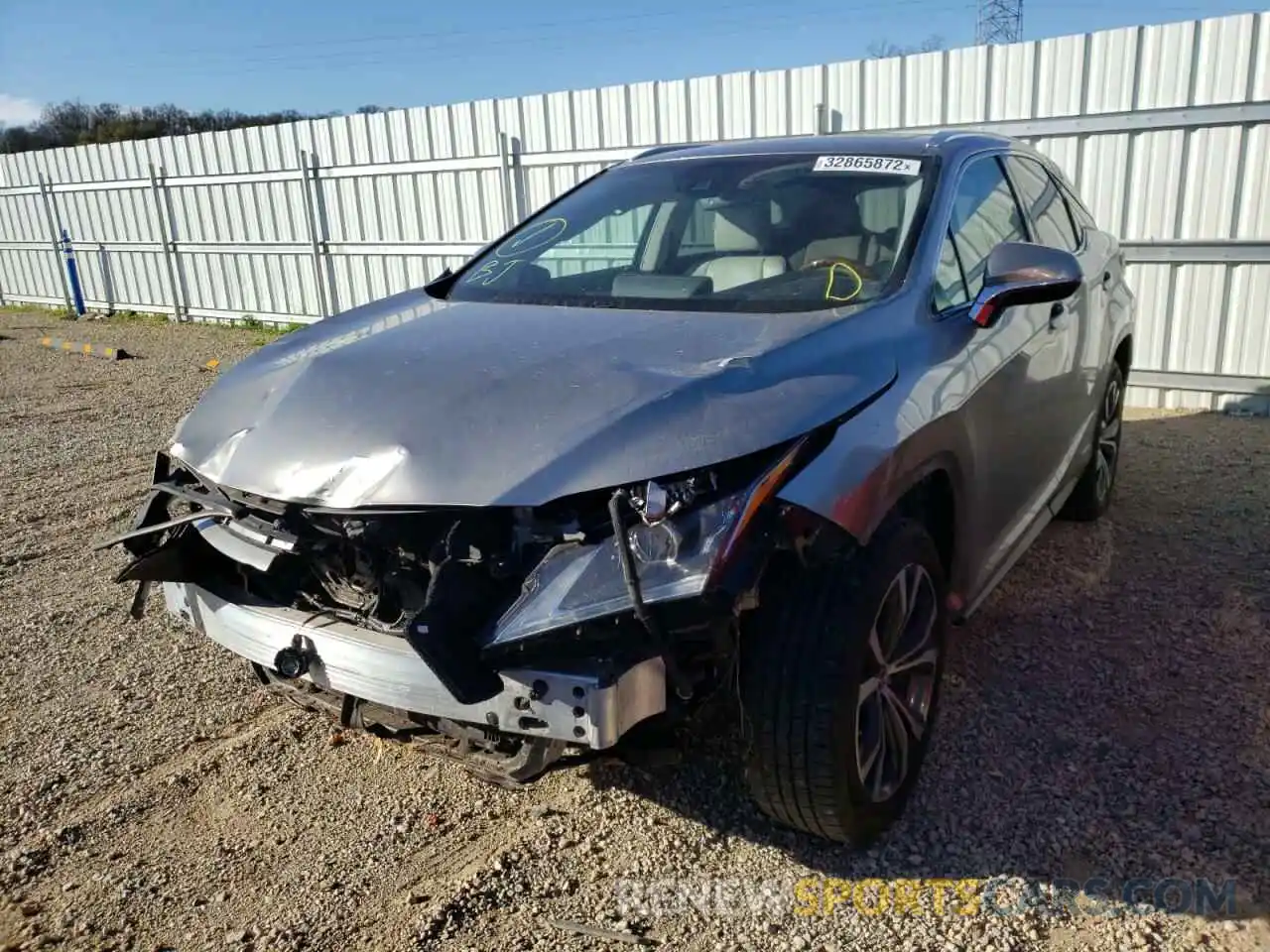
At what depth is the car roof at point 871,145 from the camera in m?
3.45

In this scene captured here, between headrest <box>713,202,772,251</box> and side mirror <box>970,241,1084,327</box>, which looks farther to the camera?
headrest <box>713,202,772,251</box>

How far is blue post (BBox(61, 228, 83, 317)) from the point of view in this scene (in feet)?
54.0

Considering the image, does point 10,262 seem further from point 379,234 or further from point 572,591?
Result: point 572,591

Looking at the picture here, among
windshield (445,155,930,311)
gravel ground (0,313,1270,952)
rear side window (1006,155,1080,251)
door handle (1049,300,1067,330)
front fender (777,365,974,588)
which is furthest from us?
rear side window (1006,155,1080,251)

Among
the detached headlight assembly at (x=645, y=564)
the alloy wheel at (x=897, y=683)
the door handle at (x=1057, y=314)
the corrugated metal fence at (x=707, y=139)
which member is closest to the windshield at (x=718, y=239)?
the door handle at (x=1057, y=314)

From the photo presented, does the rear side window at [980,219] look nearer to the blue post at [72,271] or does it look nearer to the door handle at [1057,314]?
the door handle at [1057,314]

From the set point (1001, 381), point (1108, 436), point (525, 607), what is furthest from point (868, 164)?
point (1108, 436)

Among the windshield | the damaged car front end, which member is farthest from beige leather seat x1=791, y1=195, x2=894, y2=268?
the damaged car front end

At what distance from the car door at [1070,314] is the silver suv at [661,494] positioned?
45 cm

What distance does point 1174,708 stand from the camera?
10.7 feet

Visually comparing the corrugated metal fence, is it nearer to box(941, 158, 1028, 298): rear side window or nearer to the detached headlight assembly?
box(941, 158, 1028, 298): rear side window

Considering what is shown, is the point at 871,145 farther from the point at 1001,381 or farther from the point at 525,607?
the point at 525,607

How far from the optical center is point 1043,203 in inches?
164

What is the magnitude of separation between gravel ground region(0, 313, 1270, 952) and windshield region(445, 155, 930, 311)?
1.35 meters
